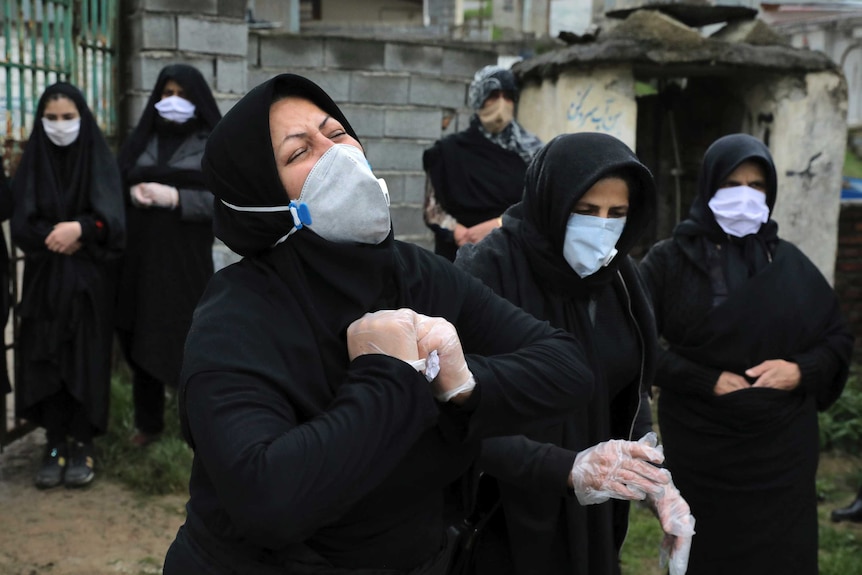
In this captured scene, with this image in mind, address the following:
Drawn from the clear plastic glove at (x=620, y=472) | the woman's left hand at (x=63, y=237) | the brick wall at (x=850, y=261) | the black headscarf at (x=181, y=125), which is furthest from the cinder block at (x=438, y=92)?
the clear plastic glove at (x=620, y=472)

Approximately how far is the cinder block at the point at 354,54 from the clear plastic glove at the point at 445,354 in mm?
Result: 5356

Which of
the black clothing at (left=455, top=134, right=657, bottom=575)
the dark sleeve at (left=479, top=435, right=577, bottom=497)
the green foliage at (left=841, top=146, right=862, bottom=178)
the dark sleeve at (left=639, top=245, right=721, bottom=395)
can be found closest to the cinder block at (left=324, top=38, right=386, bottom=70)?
the dark sleeve at (left=639, top=245, right=721, bottom=395)

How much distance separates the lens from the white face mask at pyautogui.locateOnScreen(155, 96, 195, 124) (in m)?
4.74

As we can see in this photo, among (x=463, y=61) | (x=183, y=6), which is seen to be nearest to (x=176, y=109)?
(x=183, y=6)

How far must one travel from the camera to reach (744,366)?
3230 millimetres

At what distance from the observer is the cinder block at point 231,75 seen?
5.73m

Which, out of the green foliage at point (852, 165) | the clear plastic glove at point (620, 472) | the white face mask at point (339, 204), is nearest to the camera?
the white face mask at point (339, 204)

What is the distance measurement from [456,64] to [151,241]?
10.0 feet

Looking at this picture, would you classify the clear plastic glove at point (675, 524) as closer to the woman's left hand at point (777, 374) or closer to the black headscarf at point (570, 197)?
the black headscarf at point (570, 197)

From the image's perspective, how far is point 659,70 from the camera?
6457 millimetres

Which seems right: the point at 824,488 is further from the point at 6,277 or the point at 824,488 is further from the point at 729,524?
the point at 6,277

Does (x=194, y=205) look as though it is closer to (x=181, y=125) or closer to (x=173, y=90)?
(x=181, y=125)

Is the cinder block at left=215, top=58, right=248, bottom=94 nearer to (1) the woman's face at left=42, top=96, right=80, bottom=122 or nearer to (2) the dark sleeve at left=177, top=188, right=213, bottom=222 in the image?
(2) the dark sleeve at left=177, top=188, right=213, bottom=222

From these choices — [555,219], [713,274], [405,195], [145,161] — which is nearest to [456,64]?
[405,195]
